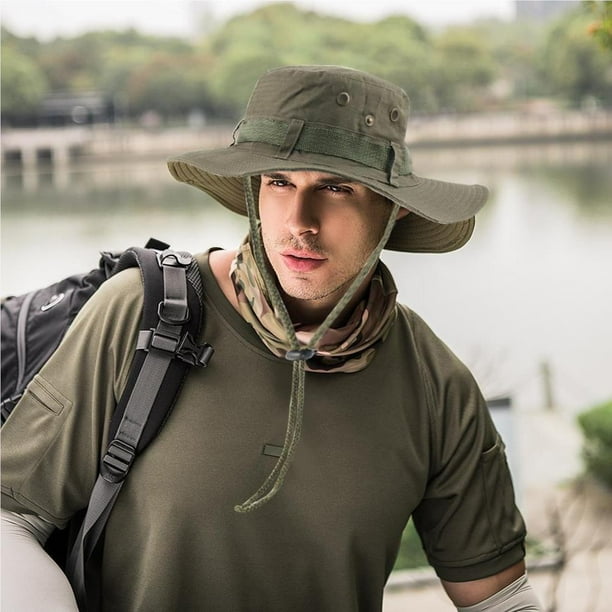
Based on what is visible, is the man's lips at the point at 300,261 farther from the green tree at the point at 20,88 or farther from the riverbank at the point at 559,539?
the green tree at the point at 20,88

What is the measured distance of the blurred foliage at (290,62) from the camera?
419 inches

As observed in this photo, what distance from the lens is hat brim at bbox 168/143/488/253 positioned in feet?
3.05

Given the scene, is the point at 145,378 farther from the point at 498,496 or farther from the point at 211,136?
the point at 211,136

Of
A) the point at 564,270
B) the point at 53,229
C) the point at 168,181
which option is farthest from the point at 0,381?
the point at 564,270

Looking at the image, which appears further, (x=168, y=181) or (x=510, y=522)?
(x=168, y=181)

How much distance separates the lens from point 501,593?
110cm

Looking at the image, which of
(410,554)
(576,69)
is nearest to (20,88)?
(576,69)

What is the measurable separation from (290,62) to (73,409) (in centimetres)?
912

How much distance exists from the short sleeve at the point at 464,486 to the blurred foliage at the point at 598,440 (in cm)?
333

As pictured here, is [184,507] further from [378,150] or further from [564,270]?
[564,270]

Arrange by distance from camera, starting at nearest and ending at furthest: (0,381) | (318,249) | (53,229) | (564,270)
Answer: (318,249) → (0,381) → (53,229) → (564,270)

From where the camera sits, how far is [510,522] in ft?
3.64

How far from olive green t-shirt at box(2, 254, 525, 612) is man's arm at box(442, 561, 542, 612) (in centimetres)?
13

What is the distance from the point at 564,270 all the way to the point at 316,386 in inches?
599
